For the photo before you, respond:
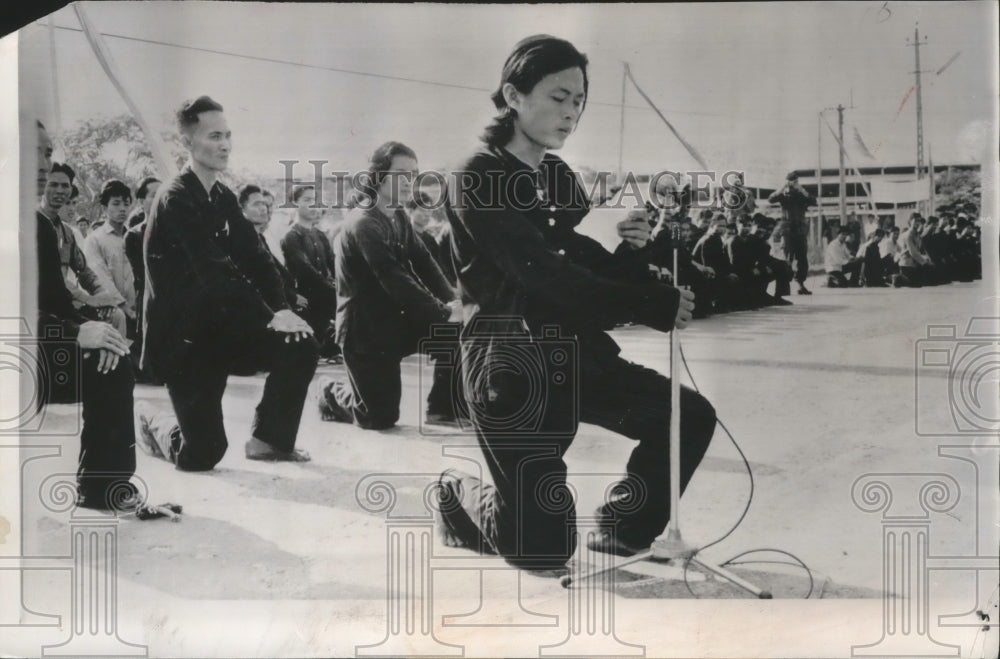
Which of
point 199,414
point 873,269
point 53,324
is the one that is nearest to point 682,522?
point 873,269

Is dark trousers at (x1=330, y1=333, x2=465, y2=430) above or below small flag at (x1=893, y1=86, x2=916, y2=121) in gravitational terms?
below

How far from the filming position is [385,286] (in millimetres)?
3938

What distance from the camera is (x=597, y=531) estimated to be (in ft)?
12.8

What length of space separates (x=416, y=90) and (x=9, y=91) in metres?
1.80

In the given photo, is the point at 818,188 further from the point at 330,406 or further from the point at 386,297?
the point at 330,406

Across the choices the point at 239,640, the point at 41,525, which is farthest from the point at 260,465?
the point at 41,525

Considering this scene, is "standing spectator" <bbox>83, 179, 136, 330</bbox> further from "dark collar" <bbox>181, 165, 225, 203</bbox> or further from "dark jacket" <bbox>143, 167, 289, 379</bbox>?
"dark collar" <bbox>181, 165, 225, 203</bbox>

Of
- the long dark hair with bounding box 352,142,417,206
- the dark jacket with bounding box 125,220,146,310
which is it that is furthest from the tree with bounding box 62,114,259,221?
the long dark hair with bounding box 352,142,417,206

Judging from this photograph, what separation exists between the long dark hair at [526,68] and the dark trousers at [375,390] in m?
1.03

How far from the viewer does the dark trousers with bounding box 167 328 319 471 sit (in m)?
3.96

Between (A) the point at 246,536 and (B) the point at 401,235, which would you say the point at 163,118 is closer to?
(B) the point at 401,235

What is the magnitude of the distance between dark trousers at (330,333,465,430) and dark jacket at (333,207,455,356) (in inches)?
1.8

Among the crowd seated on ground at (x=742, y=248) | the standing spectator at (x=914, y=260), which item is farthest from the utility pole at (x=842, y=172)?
the standing spectator at (x=914, y=260)

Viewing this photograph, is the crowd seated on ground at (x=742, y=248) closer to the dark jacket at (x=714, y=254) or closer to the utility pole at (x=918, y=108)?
the dark jacket at (x=714, y=254)
